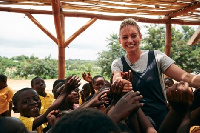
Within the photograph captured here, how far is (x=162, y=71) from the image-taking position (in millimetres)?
1562

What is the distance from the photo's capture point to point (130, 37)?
1.62 meters

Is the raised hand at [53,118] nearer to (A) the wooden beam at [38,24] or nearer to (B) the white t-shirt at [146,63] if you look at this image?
(B) the white t-shirt at [146,63]

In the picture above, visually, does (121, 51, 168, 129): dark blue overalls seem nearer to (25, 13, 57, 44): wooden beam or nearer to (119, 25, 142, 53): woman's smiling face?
(119, 25, 142, 53): woman's smiling face

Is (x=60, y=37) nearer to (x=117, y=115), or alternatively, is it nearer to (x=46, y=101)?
(x=46, y=101)

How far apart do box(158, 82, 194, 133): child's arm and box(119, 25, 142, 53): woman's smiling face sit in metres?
0.69

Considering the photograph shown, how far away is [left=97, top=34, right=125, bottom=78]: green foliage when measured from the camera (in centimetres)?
2127

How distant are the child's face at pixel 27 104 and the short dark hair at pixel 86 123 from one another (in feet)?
5.10

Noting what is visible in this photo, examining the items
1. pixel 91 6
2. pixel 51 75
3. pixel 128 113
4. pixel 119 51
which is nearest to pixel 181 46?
pixel 119 51

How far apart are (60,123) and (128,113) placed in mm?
595

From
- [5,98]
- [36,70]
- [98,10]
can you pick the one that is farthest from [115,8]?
[36,70]

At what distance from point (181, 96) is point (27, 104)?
1609 mm

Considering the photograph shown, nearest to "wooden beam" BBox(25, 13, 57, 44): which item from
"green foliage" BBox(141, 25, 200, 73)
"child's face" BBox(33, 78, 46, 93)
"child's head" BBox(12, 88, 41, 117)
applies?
"child's face" BBox(33, 78, 46, 93)

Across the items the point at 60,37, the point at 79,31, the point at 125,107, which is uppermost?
the point at 79,31

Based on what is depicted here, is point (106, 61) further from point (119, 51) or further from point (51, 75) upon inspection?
point (51, 75)
